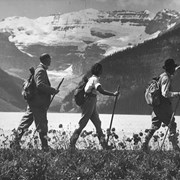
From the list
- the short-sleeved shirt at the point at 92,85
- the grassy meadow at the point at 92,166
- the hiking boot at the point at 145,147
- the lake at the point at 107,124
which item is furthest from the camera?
the lake at the point at 107,124

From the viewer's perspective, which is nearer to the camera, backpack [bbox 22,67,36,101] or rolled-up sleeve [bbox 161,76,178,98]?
rolled-up sleeve [bbox 161,76,178,98]

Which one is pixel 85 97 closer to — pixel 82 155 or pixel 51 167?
pixel 82 155

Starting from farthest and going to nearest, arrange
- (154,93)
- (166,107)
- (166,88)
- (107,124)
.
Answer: (107,124) < (166,107) < (154,93) < (166,88)

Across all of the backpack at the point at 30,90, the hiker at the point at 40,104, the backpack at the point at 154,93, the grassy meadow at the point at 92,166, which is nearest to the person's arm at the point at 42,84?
the hiker at the point at 40,104

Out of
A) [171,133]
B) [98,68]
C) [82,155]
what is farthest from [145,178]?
[98,68]

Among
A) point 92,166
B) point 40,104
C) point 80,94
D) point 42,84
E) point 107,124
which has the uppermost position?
point 107,124

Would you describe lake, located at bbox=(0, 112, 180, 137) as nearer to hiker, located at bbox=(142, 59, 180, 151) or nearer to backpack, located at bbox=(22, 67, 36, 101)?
hiker, located at bbox=(142, 59, 180, 151)

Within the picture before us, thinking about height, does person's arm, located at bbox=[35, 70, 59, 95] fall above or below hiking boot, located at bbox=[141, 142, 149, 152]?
above

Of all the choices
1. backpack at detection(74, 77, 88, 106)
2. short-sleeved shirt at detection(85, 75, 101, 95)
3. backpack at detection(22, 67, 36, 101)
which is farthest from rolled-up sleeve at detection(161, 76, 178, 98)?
backpack at detection(22, 67, 36, 101)

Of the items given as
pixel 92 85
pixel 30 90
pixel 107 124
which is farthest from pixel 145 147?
pixel 107 124

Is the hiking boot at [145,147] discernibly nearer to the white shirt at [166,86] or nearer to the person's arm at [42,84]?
the white shirt at [166,86]

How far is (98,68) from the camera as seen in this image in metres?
14.8

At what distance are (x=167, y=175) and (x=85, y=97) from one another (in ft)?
18.1

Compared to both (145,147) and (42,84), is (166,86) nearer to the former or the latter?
(145,147)
